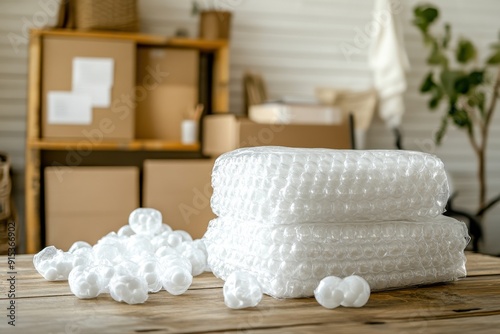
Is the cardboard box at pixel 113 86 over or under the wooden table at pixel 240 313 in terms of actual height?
over

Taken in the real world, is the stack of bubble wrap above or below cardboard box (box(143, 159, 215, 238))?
above

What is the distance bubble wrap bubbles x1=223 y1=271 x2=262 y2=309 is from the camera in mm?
938

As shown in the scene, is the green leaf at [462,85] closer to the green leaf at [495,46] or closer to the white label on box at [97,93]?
the green leaf at [495,46]

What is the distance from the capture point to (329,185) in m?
1.03

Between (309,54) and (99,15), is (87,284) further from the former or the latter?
(309,54)

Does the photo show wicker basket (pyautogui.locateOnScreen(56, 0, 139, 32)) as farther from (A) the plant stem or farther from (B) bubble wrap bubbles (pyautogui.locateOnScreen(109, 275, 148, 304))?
(B) bubble wrap bubbles (pyautogui.locateOnScreen(109, 275, 148, 304))

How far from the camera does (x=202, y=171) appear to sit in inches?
148

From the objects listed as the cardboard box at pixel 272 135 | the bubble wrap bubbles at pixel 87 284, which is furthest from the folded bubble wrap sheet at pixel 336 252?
the cardboard box at pixel 272 135

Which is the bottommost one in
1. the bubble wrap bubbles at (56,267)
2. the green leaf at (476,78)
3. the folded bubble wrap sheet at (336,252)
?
the bubble wrap bubbles at (56,267)

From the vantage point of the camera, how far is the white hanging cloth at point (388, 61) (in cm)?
429

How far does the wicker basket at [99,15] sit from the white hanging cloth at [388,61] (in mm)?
1547

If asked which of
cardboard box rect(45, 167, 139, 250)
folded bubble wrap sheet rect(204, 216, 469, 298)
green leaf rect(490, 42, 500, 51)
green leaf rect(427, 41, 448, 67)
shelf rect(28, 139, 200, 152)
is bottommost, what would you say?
cardboard box rect(45, 167, 139, 250)

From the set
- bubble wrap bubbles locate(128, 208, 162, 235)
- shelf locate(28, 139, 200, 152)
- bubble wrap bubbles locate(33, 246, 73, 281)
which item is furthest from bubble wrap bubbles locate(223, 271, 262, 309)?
shelf locate(28, 139, 200, 152)

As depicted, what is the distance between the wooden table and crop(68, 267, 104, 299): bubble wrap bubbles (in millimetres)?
12
